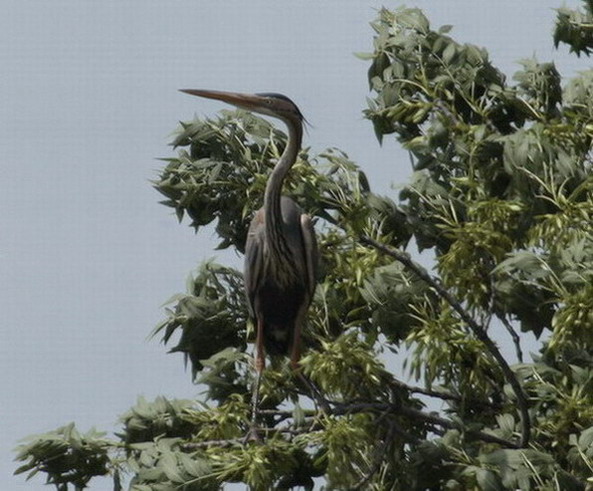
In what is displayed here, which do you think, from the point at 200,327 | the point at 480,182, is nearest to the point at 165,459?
the point at 200,327

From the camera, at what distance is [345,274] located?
481 inches

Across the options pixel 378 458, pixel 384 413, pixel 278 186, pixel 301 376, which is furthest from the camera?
pixel 278 186

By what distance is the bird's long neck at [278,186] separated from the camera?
1251 cm

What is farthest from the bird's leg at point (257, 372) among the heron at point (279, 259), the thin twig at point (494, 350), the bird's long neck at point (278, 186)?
the thin twig at point (494, 350)

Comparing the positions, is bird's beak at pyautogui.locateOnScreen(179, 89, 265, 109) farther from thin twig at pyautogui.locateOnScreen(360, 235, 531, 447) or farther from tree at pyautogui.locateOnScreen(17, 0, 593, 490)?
thin twig at pyautogui.locateOnScreen(360, 235, 531, 447)

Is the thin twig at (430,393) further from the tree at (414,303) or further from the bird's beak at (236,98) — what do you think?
the bird's beak at (236,98)

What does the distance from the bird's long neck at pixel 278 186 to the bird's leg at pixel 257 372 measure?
0.56m

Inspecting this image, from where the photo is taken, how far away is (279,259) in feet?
44.6

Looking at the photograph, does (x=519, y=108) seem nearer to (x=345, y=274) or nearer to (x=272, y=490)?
(x=345, y=274)

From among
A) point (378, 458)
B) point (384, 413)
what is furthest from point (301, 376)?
point (378, 458)

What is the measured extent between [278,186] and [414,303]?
1.35 m

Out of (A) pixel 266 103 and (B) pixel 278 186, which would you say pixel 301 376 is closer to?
(B) pixel 278 186

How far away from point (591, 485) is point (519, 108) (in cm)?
317

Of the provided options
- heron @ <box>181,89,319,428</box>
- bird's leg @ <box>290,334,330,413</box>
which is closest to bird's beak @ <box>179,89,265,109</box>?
heron @ <box>181,89,319,428</box>
